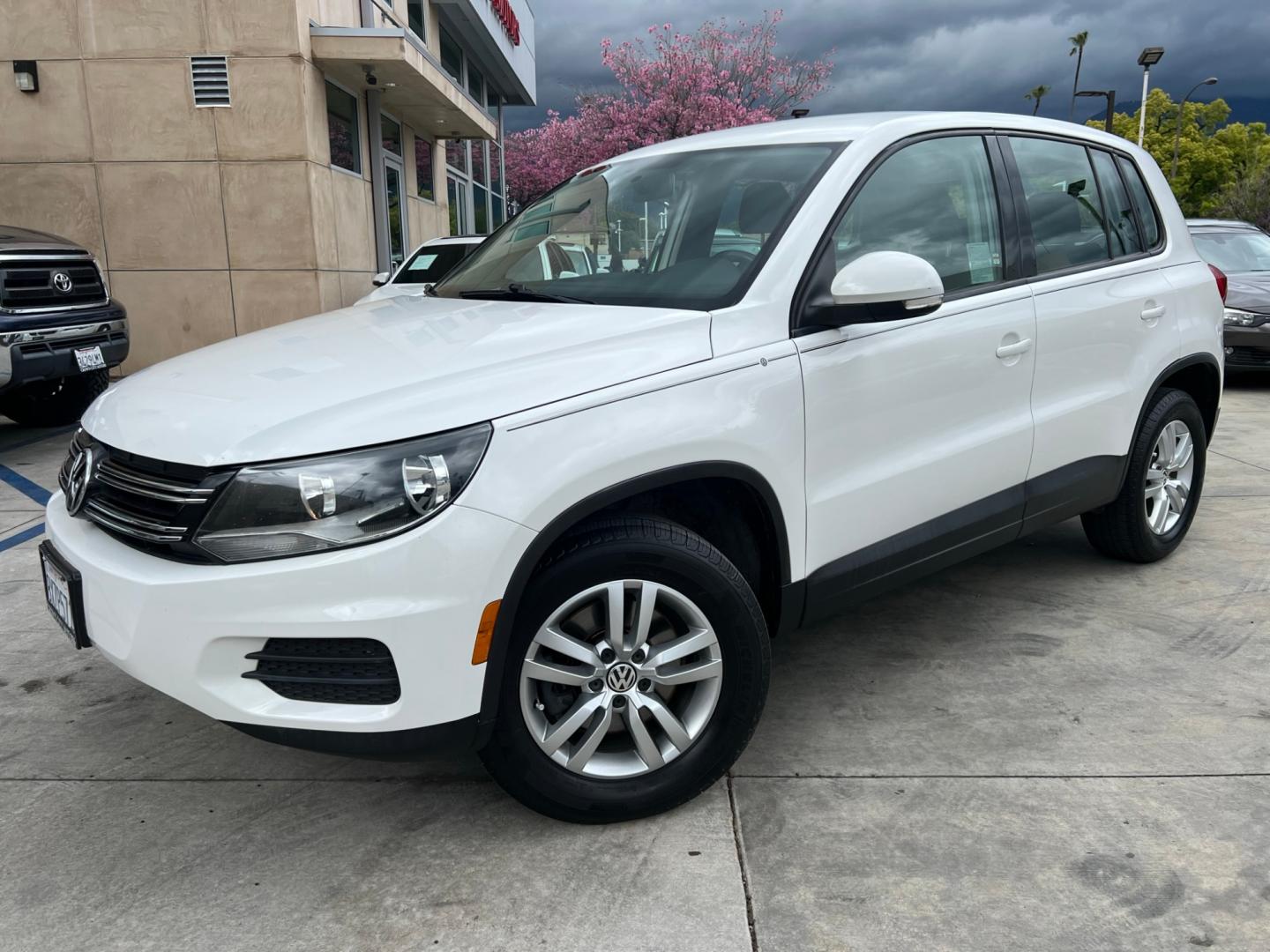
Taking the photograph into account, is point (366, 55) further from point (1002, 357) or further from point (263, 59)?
point (1002, 357)

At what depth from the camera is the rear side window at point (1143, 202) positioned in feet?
13.8

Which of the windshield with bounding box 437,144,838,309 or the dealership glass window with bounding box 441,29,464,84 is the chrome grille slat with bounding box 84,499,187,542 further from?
the dealership glass window with bounding box 441,29,464,84

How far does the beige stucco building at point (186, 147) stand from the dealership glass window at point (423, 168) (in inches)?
230

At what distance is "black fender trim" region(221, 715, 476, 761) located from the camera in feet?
7.17

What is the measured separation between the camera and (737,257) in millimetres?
2893

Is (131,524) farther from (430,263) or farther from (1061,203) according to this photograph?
(430,263)

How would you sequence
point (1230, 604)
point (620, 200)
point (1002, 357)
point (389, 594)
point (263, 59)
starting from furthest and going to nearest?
point (263, 59)
point (1230, 604)
point (620, 200)
point (1002, 357)
point (389, 594)

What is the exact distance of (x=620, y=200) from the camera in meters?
3.54

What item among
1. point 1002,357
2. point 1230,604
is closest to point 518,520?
point 1002,357

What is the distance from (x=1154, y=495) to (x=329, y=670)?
11.9 ft

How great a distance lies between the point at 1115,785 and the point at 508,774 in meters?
1.61

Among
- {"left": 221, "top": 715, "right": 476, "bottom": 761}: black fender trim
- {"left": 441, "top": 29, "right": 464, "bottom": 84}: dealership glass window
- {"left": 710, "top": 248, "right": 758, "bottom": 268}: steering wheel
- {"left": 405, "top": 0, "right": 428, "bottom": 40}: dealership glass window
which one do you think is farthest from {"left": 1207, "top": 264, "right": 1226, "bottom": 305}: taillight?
{"left": 441, "top": 29, "right": 464, "bottom": 84}: dealership glass window

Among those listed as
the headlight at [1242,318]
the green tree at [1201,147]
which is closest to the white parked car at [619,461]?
the headlight at [1242,318]

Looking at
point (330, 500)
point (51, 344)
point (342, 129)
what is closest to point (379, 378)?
point (330, 500)
